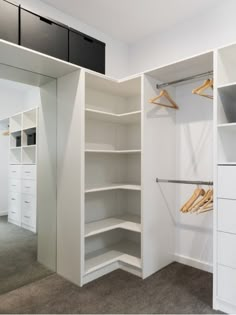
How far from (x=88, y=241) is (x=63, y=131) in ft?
4.28

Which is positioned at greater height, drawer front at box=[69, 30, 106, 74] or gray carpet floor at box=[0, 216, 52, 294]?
drawer front at box=[69, 30, 106, 74]

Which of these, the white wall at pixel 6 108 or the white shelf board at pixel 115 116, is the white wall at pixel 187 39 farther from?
the white wall at pixel 6 108

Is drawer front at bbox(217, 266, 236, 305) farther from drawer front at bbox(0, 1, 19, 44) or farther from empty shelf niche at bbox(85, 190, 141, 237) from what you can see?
drawer front at bbox(0, 1, 19, 44)

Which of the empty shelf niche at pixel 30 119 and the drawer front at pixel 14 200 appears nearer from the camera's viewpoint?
the drawer front at pixel 14 200

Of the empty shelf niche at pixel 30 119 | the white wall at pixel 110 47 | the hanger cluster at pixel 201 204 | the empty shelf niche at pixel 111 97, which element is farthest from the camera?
the white wall at pixel 110 47

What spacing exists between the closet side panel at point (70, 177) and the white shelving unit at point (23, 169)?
286mm

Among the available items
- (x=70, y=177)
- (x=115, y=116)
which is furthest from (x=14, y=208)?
(x=115, y=116)

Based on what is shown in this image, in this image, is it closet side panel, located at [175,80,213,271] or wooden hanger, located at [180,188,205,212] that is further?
closet side panel, located at [175,80,213,271]

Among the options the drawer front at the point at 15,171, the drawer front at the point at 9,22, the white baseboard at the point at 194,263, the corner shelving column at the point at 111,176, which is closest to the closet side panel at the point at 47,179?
the drawer front at the point at 15,171

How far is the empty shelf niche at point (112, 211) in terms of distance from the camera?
264cm

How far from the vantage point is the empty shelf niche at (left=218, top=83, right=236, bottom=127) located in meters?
1.97

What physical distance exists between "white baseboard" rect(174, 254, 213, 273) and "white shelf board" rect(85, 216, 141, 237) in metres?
0.63

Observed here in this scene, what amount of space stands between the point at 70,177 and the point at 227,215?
1.43 metres

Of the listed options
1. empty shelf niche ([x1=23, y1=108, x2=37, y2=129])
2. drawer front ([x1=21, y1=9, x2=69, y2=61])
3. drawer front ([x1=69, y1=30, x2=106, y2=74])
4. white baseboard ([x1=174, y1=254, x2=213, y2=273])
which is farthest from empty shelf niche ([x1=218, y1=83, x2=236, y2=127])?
empty shelf niche ([x1=23, y1=108, x2=37, y2=129])
